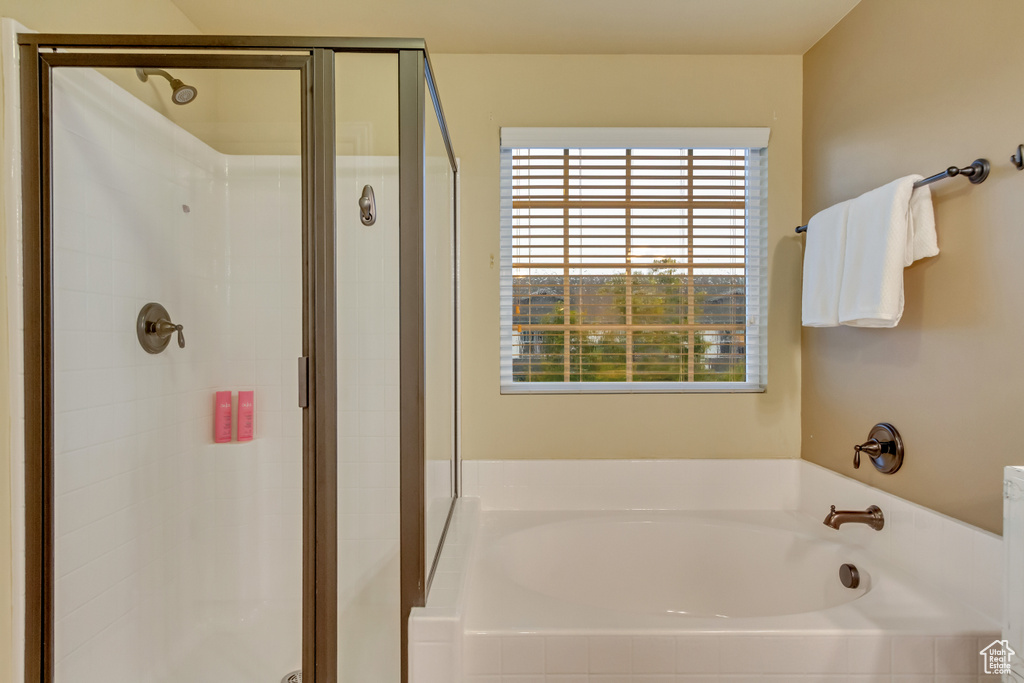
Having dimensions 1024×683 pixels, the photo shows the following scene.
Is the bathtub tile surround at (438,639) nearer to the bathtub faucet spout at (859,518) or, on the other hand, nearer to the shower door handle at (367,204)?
the shower door handle at (367,204)

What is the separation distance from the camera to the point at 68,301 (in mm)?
1325

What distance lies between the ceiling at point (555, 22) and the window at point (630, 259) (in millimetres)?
391

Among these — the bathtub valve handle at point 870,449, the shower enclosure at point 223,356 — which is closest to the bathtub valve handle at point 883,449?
the bathtub valve handle at point 870,449

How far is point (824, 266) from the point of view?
1.85 metres

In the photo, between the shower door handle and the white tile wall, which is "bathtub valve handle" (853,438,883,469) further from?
the shower door handle

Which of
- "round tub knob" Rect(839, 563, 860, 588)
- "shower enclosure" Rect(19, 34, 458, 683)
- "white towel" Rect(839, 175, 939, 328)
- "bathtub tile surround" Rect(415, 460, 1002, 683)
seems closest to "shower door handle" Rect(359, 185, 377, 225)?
"shower enclosure" Rect(19, 34, 458, 683)

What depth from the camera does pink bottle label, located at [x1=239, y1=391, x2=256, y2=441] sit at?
129 centimetres

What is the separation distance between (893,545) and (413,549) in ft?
4.81

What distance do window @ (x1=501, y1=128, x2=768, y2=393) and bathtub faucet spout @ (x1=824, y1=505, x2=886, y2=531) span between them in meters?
0.64

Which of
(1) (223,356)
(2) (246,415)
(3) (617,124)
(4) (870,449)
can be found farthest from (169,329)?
(4) (870,449)

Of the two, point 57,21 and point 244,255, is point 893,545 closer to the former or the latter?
point 244,255

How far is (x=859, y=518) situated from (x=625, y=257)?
1223mm

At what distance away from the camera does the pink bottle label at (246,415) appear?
129 centimetres

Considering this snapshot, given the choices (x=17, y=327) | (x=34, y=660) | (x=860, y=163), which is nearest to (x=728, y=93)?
(x=860, y=163)
